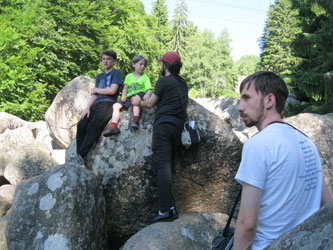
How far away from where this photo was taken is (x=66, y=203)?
12.4 feet

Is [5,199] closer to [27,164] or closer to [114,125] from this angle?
[27,164]

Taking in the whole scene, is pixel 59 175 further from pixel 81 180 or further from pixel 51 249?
pixel 51 249

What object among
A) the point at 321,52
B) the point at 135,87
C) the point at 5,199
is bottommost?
the point at 5,199

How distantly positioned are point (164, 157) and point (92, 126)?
1.36m

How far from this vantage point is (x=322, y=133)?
17.1 ft

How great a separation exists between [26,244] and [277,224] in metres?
3.09

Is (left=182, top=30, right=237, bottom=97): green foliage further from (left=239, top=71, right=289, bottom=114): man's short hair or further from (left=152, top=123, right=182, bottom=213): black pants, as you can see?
(left=239, top=71, right=289, bottom=114): man's short hair

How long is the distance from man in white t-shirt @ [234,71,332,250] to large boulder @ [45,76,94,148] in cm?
714

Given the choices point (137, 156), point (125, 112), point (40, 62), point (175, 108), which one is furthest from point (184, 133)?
point (40, 62)

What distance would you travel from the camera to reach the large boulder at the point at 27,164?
7.74 meters

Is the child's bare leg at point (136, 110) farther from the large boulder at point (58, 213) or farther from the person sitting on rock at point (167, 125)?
the large boulder at point (58, 213)

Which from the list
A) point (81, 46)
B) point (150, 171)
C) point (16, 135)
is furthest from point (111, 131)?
point (81, 46)

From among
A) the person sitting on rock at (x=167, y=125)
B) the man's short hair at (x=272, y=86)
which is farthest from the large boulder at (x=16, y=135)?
the man's short hair at (x=272, y=86)

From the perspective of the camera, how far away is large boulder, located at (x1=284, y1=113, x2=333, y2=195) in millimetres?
5012
